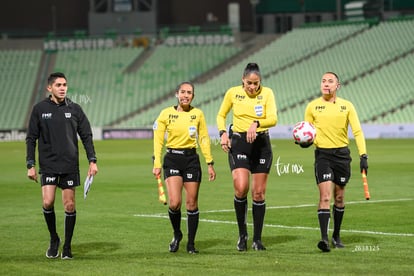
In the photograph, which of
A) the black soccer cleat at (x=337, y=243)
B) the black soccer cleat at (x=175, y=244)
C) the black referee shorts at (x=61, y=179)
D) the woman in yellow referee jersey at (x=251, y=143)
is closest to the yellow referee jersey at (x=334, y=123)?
the woman in yellow referee jersey at (x=251, y=143)

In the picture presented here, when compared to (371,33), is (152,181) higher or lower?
lower

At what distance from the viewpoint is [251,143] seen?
15.5m

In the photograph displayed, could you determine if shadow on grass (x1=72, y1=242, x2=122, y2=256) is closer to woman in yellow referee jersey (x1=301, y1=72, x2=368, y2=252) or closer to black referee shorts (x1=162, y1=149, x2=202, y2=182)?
black referee shorts (x1=162, y1=149, x2=202, y2=182)

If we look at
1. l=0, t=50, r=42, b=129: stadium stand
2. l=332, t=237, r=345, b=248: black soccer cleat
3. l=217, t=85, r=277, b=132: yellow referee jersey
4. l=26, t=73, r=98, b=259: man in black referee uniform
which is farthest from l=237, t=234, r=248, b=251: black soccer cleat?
l=0, t=50, r=42, b=129: stadium stand

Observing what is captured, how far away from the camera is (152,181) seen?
31531 mm

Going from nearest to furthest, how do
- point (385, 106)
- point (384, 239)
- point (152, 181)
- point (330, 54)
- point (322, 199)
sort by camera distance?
point (322, 199) → point (384, 239) → point (152, 181) → point (385, 106) → point (330, 54)

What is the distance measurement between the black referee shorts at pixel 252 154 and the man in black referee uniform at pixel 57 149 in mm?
2121

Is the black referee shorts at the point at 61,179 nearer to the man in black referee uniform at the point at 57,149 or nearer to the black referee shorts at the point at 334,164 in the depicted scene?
the man in black referee uniform at the point at 57,149

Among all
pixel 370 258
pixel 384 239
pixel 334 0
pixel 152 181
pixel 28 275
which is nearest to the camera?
pixel 28 275

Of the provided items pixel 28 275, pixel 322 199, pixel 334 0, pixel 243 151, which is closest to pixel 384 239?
pixel 322 199

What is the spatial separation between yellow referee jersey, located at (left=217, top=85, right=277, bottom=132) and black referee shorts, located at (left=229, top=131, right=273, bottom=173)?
166 millimetres

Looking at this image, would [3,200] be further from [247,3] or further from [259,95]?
[247,3]

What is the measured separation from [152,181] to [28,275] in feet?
60.5

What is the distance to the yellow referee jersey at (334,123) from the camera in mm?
15500
